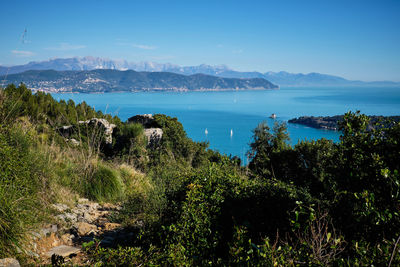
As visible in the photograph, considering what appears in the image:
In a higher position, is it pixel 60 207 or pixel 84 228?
pixel 60 207

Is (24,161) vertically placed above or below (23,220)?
above

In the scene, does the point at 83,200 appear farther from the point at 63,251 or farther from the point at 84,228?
the point at 63,251

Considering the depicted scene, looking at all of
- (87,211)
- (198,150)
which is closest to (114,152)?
(198,150)

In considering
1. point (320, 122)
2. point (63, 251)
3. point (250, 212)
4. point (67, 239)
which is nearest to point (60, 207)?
point (67, 239)

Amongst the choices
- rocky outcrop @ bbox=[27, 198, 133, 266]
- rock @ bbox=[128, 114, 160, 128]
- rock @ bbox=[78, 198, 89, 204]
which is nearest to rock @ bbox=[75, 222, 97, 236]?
rocky outcrop @ bbox=[27, 198, 133, 266]

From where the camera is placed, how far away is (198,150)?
14.4 metres

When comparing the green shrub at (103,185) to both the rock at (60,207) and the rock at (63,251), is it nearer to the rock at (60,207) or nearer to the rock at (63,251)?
the rock at (60,207)

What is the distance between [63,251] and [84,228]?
2.39 feet

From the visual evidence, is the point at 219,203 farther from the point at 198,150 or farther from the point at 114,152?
the point at 198,150

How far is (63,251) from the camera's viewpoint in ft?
9.71

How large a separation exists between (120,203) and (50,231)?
1.71 metres

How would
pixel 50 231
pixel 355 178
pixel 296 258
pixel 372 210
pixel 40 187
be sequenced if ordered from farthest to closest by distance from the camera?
pixel 40 187
pixel 50 231
pixel 355 178
pixel 372 210
pixel 296 258

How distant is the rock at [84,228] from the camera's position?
359 centimetres

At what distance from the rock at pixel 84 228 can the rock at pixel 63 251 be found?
1.56 feet
